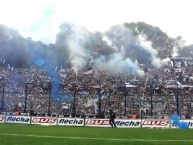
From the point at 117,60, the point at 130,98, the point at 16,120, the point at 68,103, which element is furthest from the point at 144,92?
the point at 117,60

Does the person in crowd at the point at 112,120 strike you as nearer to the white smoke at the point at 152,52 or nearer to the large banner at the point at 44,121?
the large banner at the point at 44,121

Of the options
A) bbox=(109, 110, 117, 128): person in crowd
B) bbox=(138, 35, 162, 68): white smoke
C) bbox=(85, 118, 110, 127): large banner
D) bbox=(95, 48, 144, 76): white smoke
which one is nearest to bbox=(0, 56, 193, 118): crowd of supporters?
bbox=(85, 118, 110, 127): large banner

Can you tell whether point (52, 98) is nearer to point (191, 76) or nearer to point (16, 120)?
point (16, 120)

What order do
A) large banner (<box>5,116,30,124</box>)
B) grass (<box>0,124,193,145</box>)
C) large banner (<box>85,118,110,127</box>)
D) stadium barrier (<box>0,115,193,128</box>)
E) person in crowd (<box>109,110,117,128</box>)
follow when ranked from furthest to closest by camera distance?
large banner (<box>5,116,30,124</box>), large banner (<box>85,118,110,127</box>), stadium barrier (<box>0,115,193,128</box>), person in crowd (<box>109,110,117,128</box>), grass (<box>0,124,193,145</box>)

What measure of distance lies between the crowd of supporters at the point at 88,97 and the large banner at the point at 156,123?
434cm

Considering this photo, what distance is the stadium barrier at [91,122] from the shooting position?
135 ft

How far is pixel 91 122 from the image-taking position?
4319 cm

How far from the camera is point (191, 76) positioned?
229 ft

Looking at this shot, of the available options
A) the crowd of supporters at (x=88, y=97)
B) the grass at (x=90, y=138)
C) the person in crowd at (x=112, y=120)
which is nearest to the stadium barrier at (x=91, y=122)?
the person in crowd at (x=112, y=120)

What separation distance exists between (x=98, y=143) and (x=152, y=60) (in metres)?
65.9

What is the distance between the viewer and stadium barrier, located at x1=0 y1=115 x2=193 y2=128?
135 feet

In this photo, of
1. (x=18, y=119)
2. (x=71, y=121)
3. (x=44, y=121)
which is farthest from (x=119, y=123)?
(x=18, y=119)

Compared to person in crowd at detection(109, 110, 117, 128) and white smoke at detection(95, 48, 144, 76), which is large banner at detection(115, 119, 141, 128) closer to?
person in crowd at detection(109, 110, 117, 128)

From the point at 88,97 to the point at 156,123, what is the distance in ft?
41.1
